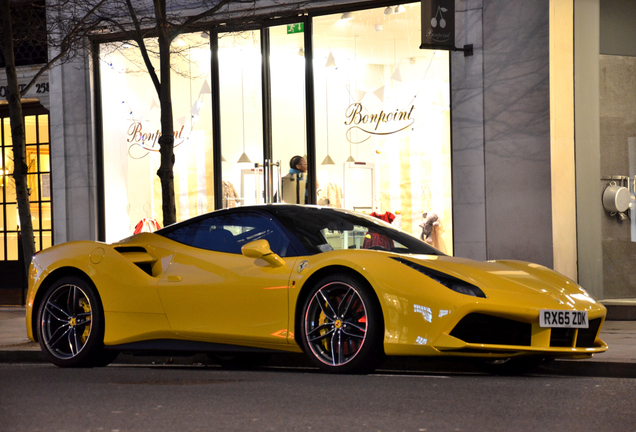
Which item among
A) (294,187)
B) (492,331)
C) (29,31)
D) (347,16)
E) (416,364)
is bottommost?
(416,364)

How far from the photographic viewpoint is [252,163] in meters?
13.9

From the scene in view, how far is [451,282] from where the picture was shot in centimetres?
543

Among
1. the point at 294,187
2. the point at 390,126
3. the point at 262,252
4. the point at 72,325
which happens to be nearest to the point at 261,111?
the point at 294,187

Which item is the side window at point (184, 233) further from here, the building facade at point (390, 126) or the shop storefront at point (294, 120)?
the shop storefront at point (294, 120)

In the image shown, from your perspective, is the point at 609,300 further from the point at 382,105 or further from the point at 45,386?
the point at 45,386

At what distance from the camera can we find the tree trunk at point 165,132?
9594 mm

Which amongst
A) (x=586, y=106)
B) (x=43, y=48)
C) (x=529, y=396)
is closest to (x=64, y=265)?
(x=529, y=396)

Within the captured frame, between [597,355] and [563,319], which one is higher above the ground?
[563,319]

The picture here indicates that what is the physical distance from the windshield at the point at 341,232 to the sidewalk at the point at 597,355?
1552 mm

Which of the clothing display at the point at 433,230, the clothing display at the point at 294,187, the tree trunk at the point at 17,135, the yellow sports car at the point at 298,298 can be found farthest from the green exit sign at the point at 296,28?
the yellow sports car at the point at 298,298

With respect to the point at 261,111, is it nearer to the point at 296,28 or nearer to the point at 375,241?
the point at 296,28

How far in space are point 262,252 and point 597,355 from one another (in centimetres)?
283

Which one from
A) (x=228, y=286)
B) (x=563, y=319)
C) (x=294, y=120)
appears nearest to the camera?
(x=563, y=319)

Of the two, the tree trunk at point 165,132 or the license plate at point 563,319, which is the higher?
the tree trunk at point 165,132
